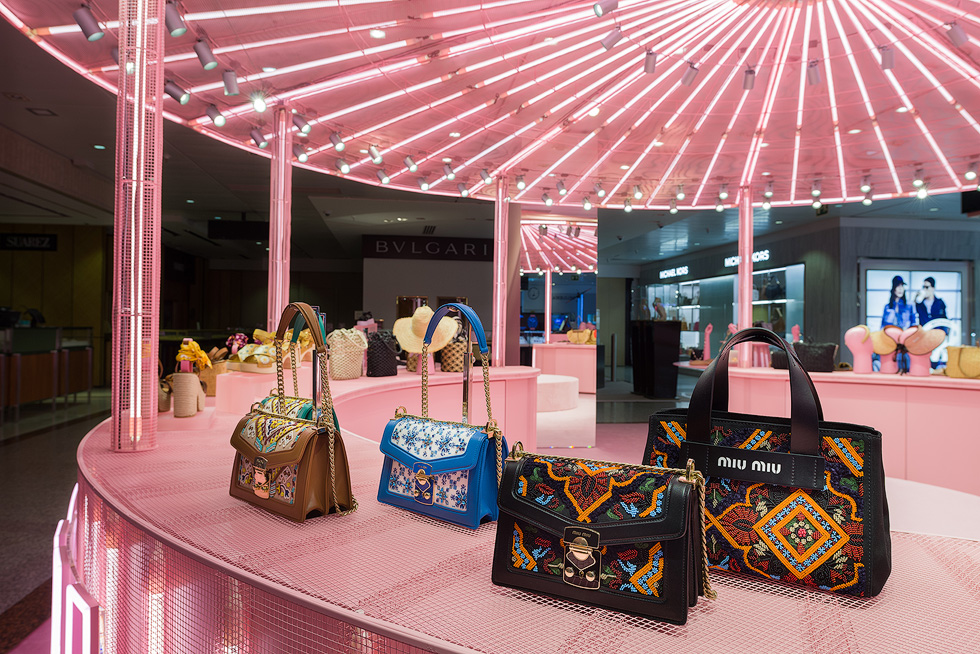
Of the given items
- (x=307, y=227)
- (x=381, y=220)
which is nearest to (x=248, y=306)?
(x=307, y=227)

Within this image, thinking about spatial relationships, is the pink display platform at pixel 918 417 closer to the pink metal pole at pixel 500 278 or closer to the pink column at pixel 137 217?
the pink metal pole at pixel 500 278

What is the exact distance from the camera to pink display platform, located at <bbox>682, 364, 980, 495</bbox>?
5.05 m

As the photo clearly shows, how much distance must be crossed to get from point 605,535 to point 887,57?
4.64 m

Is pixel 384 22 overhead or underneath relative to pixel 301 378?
overhead

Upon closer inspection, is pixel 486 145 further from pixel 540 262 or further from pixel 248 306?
pixel 248 306

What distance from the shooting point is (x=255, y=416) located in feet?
5.04

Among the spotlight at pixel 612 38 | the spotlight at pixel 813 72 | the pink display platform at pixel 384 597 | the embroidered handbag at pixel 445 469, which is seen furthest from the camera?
the spotlight at pixel 813 72

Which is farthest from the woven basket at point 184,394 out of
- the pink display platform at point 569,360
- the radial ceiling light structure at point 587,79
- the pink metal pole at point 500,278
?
the pink display platform at point 569,360

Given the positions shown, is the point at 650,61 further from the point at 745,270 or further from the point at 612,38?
the point at 745,270

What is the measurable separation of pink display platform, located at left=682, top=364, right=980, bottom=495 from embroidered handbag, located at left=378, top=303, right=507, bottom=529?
4783 mm

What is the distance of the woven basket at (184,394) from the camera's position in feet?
8.87

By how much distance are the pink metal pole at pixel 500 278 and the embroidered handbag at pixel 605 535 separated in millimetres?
5804

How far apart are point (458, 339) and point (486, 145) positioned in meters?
2.08

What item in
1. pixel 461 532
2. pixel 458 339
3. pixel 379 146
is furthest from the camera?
pixel 379 146
